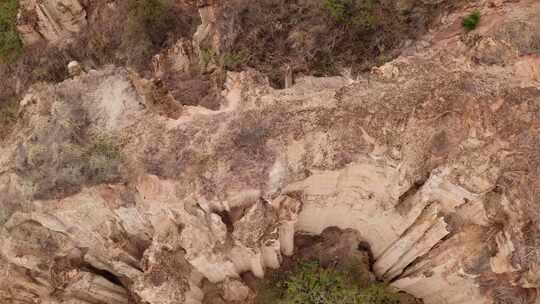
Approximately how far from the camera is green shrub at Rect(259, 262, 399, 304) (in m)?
9.91

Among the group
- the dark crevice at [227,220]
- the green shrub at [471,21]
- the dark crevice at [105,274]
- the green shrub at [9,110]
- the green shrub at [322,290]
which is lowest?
the green shrub at [322,290]

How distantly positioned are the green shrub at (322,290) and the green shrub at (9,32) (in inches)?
474

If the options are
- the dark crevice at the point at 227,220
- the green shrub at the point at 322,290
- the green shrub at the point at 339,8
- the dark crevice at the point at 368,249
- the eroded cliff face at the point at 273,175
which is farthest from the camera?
the green shrub at the point at 339,8

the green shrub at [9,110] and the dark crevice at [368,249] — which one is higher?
the green shrub at [9,110]

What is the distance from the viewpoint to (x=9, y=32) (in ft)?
51.5

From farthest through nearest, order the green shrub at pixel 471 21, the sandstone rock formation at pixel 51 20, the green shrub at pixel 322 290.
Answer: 1. the sandstone rock formation at pixel 51 20
2. the green shrub at pixel 471 21
3. the green shrub at pixel 322 290

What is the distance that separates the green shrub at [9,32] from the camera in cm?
1558

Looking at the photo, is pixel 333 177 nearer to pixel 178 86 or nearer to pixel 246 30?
pixel 178 86

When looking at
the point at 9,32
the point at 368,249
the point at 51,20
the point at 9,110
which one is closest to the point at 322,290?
the point at 368,249

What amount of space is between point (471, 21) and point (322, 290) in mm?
8019

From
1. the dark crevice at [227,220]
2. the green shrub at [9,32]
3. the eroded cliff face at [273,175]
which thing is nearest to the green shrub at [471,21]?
the eroded cliff face at [273,175]

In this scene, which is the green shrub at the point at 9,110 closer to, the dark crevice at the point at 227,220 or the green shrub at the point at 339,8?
the dark crevice at the point at 227,220

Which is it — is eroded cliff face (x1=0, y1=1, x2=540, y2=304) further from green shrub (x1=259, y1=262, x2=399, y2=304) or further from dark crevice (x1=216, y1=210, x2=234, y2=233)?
green shrub (x1=259, y1=262, x2=399, y2=304)

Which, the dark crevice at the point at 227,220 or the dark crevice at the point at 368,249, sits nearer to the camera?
the dark crevice at the point at 227,220
